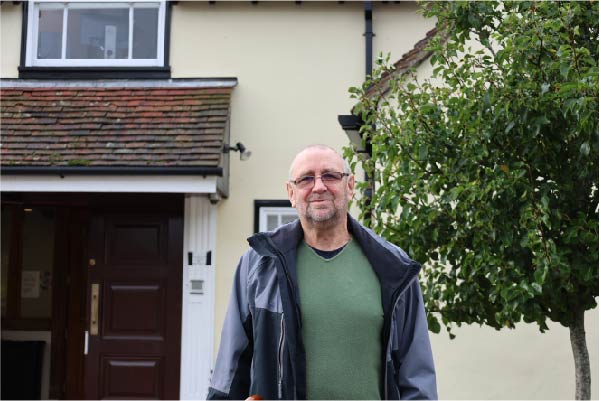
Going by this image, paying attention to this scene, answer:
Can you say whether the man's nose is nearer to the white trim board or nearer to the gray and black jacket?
the gray and black jacket

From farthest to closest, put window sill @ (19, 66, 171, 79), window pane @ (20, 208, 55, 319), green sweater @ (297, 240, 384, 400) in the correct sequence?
window pane @ (20, 208, 55, 319)
window sill @ (19, 66, 171, 79)
green sweater @ (297, 240, 384, 400)

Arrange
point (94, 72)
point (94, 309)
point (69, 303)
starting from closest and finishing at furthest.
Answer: point (94, 309) → point (94, 72) → point (69, 303)

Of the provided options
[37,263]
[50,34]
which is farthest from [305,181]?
[37,263]

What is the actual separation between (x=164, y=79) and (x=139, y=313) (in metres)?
2.60

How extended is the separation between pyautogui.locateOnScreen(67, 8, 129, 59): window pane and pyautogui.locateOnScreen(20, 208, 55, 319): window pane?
7.28 feet

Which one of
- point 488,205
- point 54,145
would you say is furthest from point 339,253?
point 54,145

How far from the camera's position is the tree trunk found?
5535 mm

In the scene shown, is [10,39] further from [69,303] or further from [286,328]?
[286,328]

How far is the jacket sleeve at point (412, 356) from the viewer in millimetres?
3219

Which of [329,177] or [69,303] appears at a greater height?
[329,177]

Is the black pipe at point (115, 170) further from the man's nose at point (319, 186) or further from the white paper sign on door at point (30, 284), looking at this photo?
the man's nose at point (319, 186)

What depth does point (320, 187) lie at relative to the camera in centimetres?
328

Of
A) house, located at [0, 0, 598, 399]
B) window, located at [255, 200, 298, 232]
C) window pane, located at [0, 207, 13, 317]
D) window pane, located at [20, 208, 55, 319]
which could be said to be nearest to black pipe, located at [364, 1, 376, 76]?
house, located at [0, 0, 598, 399]

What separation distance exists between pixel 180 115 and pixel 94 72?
4.35 ft
